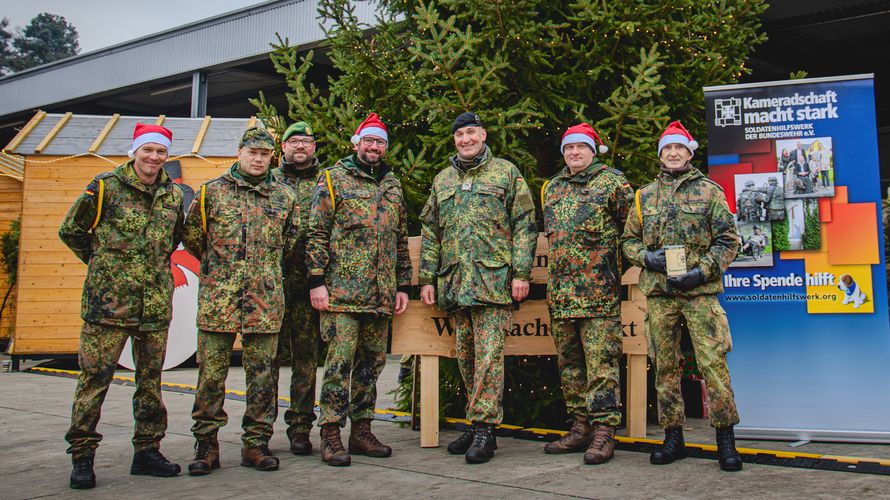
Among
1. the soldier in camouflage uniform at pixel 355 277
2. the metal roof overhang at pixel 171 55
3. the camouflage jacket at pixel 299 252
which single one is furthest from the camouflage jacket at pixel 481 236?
the metal roof overhang at pixel 171 55

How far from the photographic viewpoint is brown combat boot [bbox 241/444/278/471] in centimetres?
474

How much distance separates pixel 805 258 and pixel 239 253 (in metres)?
3.99

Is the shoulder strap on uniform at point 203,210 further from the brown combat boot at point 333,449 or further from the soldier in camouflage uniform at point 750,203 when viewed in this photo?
the soldier in camouflage uniform at point 750,203

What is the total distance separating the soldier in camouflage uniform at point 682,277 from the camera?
4664 millimetres

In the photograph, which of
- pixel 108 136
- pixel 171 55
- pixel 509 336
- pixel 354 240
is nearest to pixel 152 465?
pixel 354 240

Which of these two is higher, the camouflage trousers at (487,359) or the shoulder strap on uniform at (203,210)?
the shoulder strap on uniform at (203,210)

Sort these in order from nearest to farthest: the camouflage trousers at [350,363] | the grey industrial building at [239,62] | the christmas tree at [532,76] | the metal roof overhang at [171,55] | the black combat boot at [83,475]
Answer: the black combat boot at [83,475] → the camouflage trousers at [350,363] → the christmas tree at [532,76] → the grey industrial building at [239,62] → the metal roof overhang at [171,55]

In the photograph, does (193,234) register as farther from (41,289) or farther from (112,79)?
(112,79)

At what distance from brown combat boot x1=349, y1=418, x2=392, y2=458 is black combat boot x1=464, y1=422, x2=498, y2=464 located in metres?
0.60

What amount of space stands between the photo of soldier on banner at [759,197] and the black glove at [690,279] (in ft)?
3.87

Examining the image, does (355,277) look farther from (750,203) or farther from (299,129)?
(750,203)

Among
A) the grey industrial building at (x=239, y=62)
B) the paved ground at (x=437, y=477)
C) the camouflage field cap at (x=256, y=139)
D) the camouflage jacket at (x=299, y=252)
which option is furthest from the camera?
the grey industrial building at (x=239, y=62)

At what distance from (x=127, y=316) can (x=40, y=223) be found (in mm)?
8107

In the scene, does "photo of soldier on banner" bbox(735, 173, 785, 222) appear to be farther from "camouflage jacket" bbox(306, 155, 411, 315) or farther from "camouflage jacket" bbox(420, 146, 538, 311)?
"camouflage jacket" bbox(306, 155, 411, 315)
